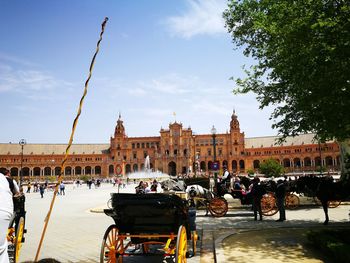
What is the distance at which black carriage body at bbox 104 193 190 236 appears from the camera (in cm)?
621

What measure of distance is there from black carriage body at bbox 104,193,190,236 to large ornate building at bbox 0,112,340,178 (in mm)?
96783

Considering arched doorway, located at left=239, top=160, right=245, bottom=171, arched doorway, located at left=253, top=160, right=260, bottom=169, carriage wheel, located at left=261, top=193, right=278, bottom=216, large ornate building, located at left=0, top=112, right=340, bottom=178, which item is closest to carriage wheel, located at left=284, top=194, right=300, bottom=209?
carriage wheel, located at left=261, top=193, right=278, bottom=216

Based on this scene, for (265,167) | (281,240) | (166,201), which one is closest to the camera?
(166,201)

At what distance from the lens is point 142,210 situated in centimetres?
627

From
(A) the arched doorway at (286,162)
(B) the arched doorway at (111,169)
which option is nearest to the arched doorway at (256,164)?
(A) the arched doorway at (286,162)

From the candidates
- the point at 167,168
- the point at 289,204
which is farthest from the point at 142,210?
the point at 167,168

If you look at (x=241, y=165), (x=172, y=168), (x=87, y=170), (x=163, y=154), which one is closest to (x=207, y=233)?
(x=163, y=154)

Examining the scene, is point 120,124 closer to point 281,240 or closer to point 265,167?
point 265,167

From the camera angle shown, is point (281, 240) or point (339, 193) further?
point (339, 193)

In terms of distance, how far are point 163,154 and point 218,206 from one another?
9278 centimetres

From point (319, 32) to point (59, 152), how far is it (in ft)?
374

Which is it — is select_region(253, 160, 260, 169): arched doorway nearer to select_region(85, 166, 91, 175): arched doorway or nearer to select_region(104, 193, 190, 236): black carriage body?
select_region(85, 166, 91, 175): arched doorway

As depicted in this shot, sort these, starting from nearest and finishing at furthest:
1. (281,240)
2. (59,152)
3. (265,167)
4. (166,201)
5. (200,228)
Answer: (166,201)
(281,240)
(200,228)
(265,167)
(59,152)

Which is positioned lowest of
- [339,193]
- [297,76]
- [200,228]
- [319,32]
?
[200,228]
